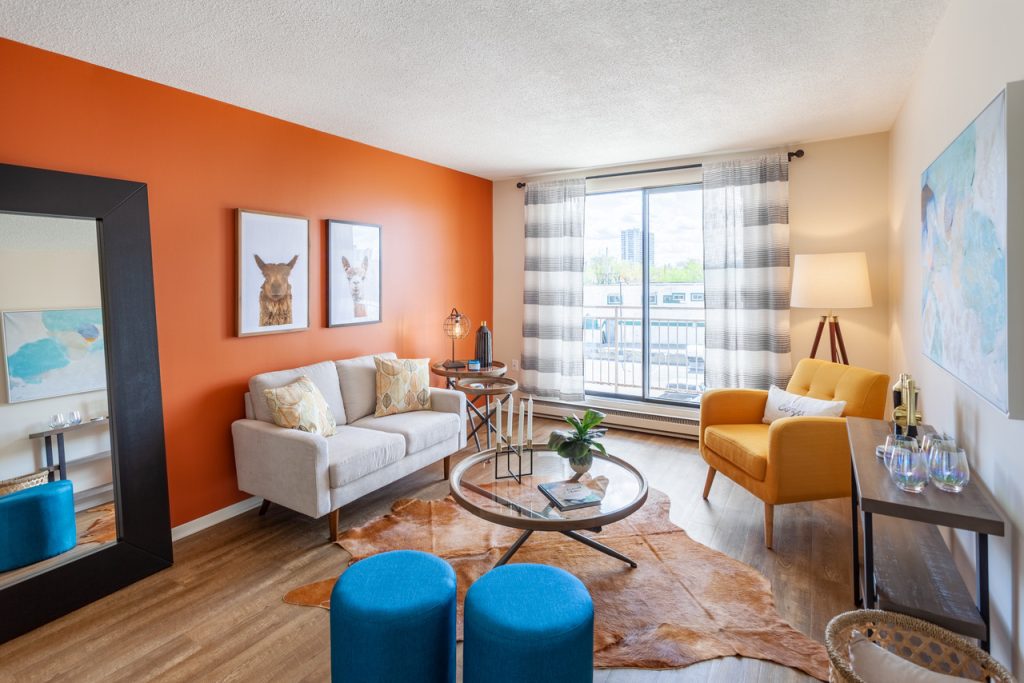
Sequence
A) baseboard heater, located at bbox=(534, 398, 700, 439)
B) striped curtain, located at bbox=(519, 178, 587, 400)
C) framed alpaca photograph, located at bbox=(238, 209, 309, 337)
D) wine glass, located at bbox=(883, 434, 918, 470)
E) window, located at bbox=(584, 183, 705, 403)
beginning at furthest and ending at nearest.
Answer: striped curtain, located at bbox=(519, 178, 587, 400)
window, located at bbox=(584, 183, 705, 403)
baseboard heater, located at bbox=(534, 398, 700, 439)
framed alpaca photograph, located at bbox=(238, 209, 309, 337)
wine glass, located at bbox=(883, 434, 918, 470)

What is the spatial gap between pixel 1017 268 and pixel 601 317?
419 centimetres

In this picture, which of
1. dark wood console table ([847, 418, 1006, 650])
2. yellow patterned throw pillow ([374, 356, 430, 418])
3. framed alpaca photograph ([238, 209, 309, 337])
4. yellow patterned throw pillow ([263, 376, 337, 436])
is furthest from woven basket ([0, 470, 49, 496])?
dark wood console table ([847, 418, 1006, 650])

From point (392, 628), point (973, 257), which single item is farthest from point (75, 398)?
point (973, 257)

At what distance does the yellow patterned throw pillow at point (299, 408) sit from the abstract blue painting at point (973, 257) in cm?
301

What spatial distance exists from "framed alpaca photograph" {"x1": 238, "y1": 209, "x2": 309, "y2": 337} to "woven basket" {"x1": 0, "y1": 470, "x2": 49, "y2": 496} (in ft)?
3.89

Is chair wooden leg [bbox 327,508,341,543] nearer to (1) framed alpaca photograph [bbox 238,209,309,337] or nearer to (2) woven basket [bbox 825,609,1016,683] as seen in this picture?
(1) framed alpaca photograph [bbox 238,209,309,337]

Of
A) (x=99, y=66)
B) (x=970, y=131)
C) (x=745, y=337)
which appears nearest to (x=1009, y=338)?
(x=970, y=131)

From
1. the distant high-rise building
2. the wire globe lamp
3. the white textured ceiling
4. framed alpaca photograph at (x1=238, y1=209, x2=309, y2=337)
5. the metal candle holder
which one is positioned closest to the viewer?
the white textured ceiling

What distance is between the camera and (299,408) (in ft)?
10.2

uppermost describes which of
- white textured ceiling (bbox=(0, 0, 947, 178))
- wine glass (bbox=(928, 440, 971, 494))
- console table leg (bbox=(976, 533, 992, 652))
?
white textured ceiling (bbox=(0, 0, 947, 178))

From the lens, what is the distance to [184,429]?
3037mm

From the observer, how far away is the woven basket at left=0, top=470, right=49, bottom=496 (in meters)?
2.29

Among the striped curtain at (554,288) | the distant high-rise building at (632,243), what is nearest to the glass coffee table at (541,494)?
the striped curtain at (554,288)

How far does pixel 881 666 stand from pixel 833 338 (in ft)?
9.71
